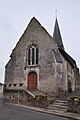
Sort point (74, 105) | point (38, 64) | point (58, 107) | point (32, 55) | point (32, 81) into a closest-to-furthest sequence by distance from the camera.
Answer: point (74, 105) → point (58, 107) → point (38, 64) → point (32, 81) → point (32, 55)

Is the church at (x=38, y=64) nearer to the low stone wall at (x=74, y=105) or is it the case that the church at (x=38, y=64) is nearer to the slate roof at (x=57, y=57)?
the slate roof at (x=57, y=57)

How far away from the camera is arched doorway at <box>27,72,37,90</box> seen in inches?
972

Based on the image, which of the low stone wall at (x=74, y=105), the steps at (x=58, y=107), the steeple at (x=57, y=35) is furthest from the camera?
the steeple at (x=57, y=35)

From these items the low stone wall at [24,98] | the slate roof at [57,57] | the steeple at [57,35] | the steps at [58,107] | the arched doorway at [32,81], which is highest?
the steeple at [57,35]

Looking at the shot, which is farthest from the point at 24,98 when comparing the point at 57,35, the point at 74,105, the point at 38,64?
the point at 57,35

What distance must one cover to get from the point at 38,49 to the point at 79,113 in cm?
1252

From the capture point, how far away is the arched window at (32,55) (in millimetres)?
24989

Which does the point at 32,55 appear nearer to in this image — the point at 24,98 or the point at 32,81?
the point at 32,81

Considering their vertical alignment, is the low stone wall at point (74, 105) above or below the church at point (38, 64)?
below

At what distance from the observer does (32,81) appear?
81.8 feet

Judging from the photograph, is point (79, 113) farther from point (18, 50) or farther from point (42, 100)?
point (18, 50)

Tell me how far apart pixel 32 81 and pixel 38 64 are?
224cm

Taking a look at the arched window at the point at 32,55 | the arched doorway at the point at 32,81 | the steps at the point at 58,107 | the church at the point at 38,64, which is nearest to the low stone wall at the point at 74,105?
the steps at the point at 58,107

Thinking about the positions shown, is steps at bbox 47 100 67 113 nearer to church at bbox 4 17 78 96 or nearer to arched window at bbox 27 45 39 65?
church at bbox 4 17 78 96
